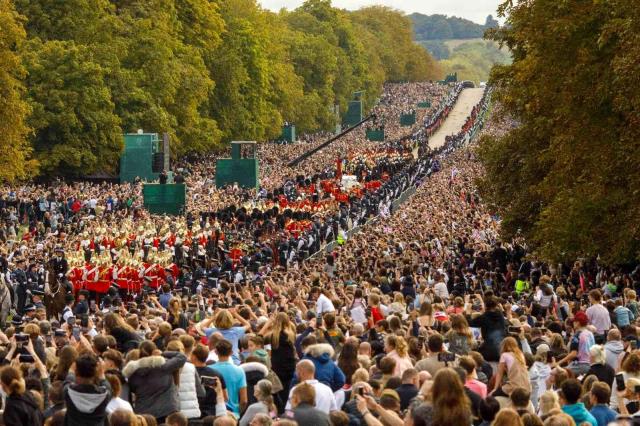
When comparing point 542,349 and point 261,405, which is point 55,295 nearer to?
point 542,349

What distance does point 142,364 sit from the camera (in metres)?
14.5

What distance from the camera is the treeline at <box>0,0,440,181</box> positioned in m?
63.9

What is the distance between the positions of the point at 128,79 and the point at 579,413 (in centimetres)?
5876

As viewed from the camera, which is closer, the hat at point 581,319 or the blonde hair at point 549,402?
the blonde hair at point 549,402

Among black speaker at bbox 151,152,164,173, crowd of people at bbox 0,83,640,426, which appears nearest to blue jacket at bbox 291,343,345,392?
crowd of people at bbox 0,83,640,426

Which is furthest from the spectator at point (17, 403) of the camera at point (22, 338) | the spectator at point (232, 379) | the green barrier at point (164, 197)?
the green barrier at point (164, 197)

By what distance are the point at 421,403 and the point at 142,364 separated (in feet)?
9.73

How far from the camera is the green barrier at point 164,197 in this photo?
5731 cm

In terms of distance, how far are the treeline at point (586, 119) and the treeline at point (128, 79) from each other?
2456 centimetres

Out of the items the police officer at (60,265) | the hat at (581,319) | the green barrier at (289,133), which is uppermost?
the hat at (581,319)

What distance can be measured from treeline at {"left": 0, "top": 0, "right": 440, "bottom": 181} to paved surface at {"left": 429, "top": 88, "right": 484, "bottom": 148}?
37.3 ft

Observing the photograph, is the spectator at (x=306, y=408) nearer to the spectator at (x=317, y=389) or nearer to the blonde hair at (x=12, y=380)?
the spectator at (x=317, y=389)

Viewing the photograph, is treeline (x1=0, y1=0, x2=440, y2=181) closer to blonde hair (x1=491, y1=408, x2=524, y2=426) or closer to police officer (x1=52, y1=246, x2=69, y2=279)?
police officer (x1=52, y1=246, x2=69, y2=279)

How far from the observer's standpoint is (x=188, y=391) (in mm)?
14625
